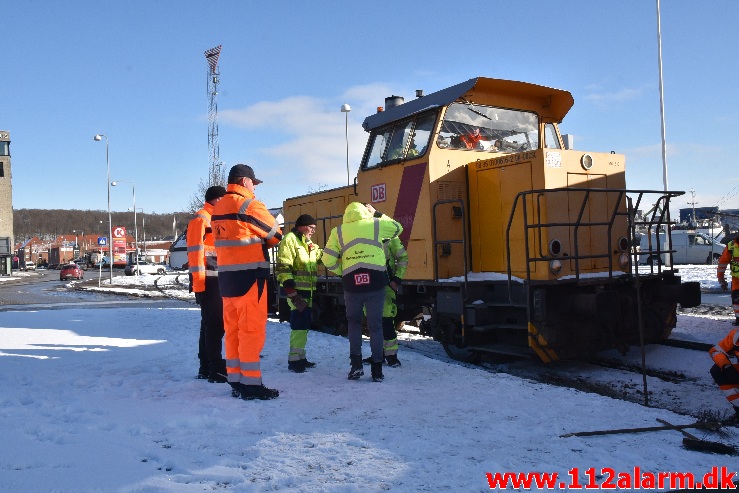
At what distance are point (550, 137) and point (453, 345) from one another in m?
3.28

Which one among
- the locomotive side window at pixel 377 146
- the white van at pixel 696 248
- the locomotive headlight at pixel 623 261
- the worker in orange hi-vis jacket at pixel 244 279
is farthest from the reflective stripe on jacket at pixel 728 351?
the white van at pixel 696 248

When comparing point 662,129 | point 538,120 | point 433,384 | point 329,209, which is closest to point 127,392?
point 433,384

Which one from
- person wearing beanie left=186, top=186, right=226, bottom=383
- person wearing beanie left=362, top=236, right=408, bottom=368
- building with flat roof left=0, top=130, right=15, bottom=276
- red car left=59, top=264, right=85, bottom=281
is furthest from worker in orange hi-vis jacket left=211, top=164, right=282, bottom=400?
building with flat roof left=0, top=130, right=15, bottom=276

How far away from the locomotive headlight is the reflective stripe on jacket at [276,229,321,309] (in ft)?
12.9

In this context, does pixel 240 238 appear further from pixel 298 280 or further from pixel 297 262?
pixel 298 280

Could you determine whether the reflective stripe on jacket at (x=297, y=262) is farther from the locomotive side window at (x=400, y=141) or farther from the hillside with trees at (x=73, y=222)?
the hillside with trees at (x=73, y=222)

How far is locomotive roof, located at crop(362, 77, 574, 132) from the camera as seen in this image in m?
7.66

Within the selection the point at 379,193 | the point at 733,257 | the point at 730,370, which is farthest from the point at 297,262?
the point at 733,257

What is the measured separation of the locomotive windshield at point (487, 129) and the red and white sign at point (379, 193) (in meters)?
1.19

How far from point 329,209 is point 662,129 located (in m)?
15.1

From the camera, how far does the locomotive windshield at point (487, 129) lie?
7855 millimetres

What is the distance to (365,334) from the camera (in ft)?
31.9

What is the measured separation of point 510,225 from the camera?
669cm

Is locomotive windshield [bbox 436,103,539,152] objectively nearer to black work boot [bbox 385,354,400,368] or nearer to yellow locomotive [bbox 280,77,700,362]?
yellow locomotive [bbox 280,77,700,362]
